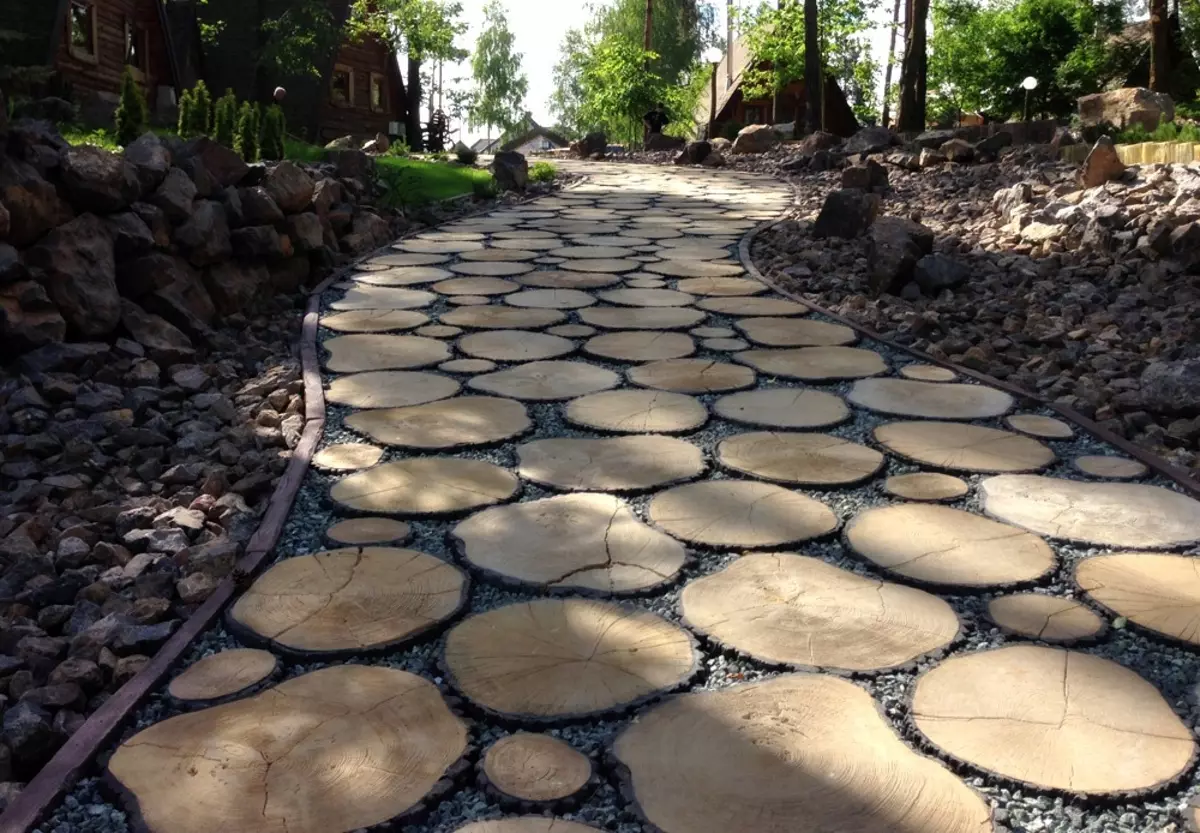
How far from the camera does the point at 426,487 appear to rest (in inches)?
98.9

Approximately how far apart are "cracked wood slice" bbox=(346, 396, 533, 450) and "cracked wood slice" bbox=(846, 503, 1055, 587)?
45.2 inches

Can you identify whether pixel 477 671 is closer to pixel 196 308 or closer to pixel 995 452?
pixel 995 452

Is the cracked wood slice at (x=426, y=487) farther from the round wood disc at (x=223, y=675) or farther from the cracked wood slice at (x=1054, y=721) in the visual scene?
the cracked wood slice at (x=1054, y=721)

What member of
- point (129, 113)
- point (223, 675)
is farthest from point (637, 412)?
point (129, 113)

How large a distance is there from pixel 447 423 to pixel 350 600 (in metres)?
1.09

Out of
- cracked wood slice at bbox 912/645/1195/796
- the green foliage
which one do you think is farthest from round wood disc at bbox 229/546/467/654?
the green foliage

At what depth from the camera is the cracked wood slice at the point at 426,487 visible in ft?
7.87

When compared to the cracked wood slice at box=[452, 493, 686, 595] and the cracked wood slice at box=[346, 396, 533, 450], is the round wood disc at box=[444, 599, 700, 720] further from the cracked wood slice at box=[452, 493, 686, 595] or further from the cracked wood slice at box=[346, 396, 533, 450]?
the cracked wood slice at box=[346, 396, 533, 450]

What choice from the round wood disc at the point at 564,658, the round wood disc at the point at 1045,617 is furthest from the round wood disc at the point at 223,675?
the round wood disc at the point at 1045,617

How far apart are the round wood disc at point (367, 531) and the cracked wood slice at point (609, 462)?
44 centimetres

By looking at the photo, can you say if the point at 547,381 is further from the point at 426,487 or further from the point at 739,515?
the point at 739,515

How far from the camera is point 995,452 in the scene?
2.76 meters

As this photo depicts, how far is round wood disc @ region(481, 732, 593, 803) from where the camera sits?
1.42 metres

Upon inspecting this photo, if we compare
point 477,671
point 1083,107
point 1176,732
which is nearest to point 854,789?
point 1176,732
